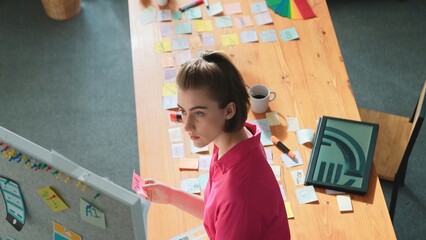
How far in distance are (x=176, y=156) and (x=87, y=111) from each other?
1.48 metres

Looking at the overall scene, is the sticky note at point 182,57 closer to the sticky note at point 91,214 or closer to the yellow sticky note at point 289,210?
the yellow sticky note at point 289,210

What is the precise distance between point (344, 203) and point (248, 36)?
3.05 ft

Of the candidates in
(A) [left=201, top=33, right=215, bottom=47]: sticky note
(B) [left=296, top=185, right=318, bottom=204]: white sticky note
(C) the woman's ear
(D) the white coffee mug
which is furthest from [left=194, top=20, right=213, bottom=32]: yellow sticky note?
(C) the woman's ear

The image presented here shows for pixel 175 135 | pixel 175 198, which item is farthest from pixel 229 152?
pixel 175 135

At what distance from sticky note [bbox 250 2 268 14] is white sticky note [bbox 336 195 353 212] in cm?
105

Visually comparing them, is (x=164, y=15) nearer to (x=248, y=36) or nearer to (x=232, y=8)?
(x=232, y=8)

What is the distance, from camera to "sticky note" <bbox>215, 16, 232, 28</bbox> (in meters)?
2.49

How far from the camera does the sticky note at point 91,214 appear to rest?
1231mm

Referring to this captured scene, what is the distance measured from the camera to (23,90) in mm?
3459

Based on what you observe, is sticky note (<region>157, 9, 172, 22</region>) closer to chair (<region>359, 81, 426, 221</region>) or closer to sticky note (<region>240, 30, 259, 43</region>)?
sticky note (<region>240, 30, 259, 43</region>)

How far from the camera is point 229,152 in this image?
153 centimetres

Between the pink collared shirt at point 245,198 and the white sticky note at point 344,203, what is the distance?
366 millimetres

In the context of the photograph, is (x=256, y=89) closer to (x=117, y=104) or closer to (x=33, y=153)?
(x=33, y=153)

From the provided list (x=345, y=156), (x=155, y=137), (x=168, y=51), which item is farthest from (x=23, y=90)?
(x=345, y=156)
